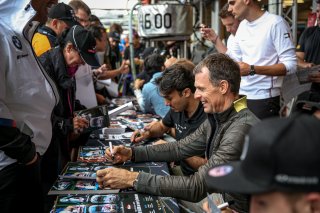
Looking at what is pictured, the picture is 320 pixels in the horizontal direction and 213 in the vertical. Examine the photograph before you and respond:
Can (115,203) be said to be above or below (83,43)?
below

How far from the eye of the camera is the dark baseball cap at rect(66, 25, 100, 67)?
2.92 m

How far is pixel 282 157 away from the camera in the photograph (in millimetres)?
950

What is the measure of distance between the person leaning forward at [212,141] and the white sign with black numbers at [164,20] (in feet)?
11.9

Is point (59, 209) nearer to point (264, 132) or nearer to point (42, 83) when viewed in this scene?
point (42, 83)

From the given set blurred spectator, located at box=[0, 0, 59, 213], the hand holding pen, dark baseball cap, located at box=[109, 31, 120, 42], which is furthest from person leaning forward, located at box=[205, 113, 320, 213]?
dark baseball cap, located at box=[109, 31, 120, 42]

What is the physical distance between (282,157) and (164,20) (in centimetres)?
516

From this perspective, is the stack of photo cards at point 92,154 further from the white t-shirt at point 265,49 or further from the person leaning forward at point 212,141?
the white t-shirt at point 265,49

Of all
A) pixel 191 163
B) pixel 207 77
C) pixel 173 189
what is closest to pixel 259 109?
pixel 191 163

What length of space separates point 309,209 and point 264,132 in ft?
0.73

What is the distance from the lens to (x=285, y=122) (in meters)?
1.01

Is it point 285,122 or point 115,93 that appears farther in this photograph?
point 115,93

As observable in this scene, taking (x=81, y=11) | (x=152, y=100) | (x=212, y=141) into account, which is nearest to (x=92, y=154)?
(x=212, y=141)

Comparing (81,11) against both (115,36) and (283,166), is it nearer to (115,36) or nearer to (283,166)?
(115,36)

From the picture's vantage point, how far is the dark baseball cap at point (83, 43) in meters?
2.92
